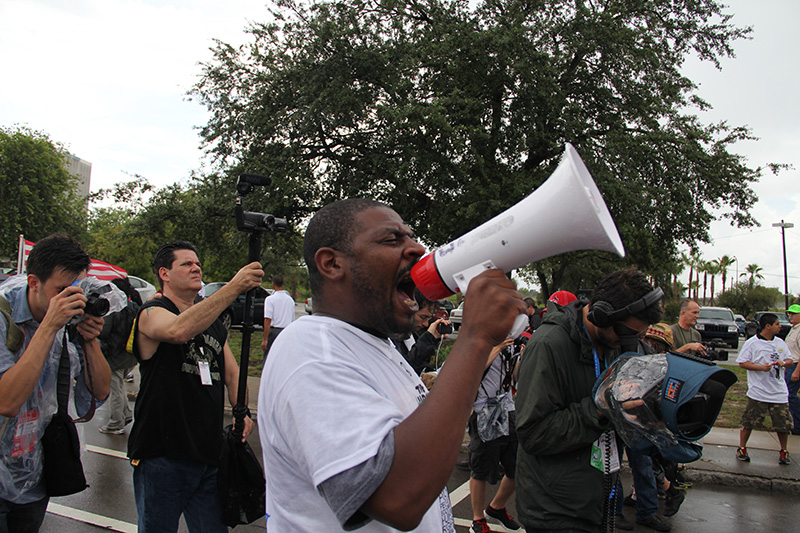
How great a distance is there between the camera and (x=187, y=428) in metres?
2.69

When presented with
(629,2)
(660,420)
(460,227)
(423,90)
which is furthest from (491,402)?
(629,2)

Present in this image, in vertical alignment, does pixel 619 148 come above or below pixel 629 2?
below

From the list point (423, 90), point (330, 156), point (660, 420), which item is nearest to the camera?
point (660, 420)

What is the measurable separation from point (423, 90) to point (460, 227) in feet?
12.9

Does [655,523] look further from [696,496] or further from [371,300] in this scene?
[371,300]

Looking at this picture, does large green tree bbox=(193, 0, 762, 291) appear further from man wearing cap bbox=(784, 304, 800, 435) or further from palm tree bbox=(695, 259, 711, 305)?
palm tree bbox=(695, 259, 711, 305)

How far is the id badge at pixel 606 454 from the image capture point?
2.40 m

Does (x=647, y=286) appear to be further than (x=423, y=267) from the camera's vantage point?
Yes

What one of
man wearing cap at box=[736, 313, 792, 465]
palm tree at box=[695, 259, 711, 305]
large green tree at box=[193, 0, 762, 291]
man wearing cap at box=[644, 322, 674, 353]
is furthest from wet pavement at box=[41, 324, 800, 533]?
palm tree at box=[695, 259, 711, 305]

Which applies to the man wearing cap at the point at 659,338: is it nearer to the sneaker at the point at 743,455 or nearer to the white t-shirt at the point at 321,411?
the sneaker at the point at 743,455

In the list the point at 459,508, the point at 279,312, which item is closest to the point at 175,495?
the point at 459,508

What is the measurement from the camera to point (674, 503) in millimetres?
4805

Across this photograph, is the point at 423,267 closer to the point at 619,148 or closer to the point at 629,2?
the point at 619,148

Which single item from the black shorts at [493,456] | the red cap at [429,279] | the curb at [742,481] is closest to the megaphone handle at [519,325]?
the red cap at [429,279]
